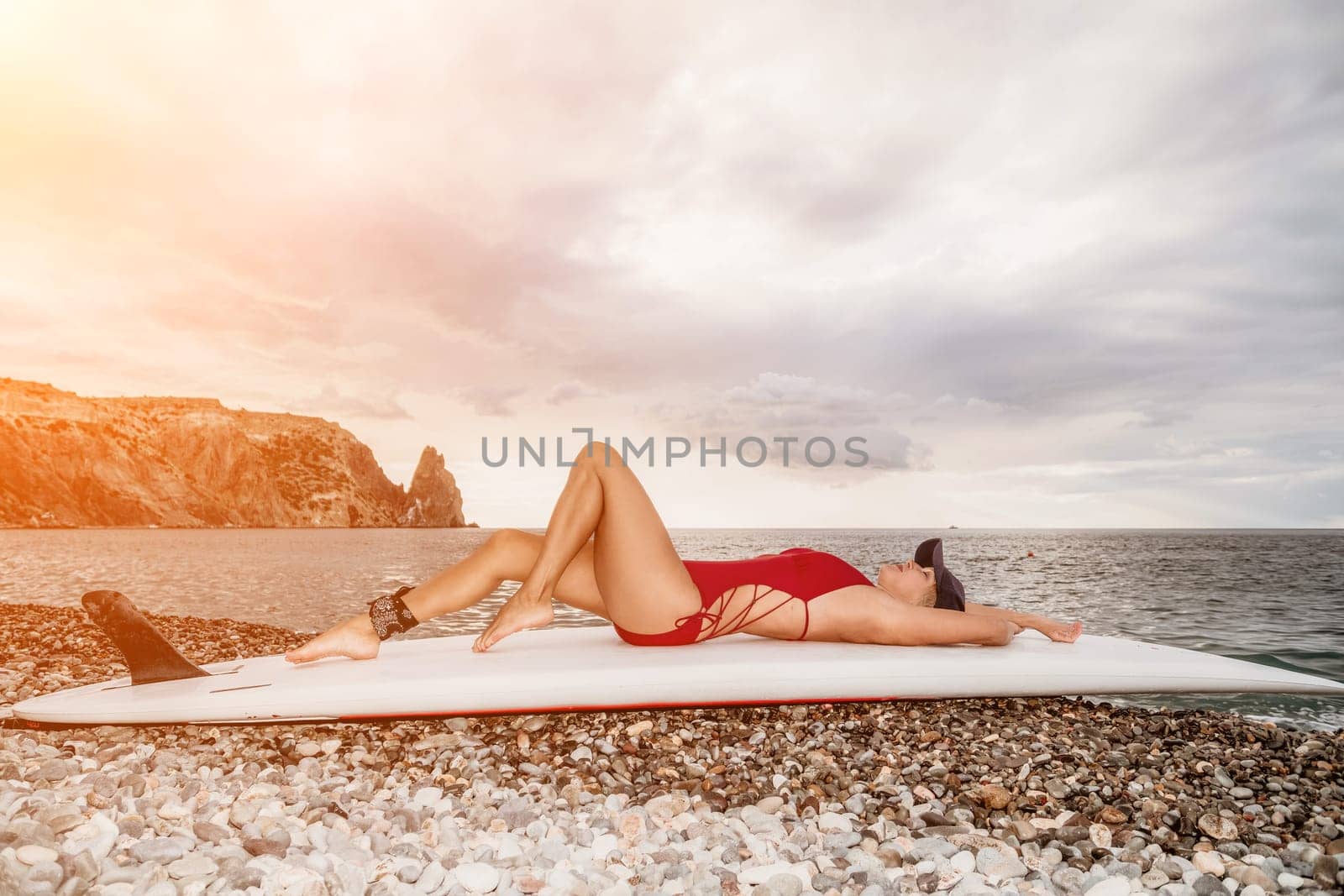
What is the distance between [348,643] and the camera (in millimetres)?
4168

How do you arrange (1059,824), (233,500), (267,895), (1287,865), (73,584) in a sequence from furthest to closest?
(233,500), (73,584), (1059,824), (1287,865), (267,895)

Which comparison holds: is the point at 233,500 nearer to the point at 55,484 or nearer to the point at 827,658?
the point at 55,484

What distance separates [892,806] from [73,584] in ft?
62.9

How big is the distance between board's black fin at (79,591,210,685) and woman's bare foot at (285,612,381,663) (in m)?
0.63

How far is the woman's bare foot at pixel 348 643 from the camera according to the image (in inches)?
163

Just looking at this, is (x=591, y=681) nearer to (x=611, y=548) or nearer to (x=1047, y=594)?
(x=611, y=548)

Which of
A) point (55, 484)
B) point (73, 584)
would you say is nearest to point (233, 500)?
point (55, 484)

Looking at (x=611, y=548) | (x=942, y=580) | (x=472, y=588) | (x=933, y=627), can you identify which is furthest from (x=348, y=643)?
(x=942, y=580)

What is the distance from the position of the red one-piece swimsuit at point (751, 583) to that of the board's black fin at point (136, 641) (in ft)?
8.33

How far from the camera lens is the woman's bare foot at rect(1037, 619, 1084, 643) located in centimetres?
498

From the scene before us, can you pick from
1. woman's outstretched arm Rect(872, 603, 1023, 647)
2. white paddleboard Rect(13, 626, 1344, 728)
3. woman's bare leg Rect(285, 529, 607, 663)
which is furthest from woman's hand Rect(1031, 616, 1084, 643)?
woman's bare leg Rect(285, 529, 607, 663)

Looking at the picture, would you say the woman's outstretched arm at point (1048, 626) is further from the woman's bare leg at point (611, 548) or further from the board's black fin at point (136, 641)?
the board's black fin at point (136, 641)

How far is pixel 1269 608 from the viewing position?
1400cm

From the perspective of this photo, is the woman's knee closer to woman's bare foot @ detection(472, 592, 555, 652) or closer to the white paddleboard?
woman's bare foot @ detection(472, 592, 555, 652)
